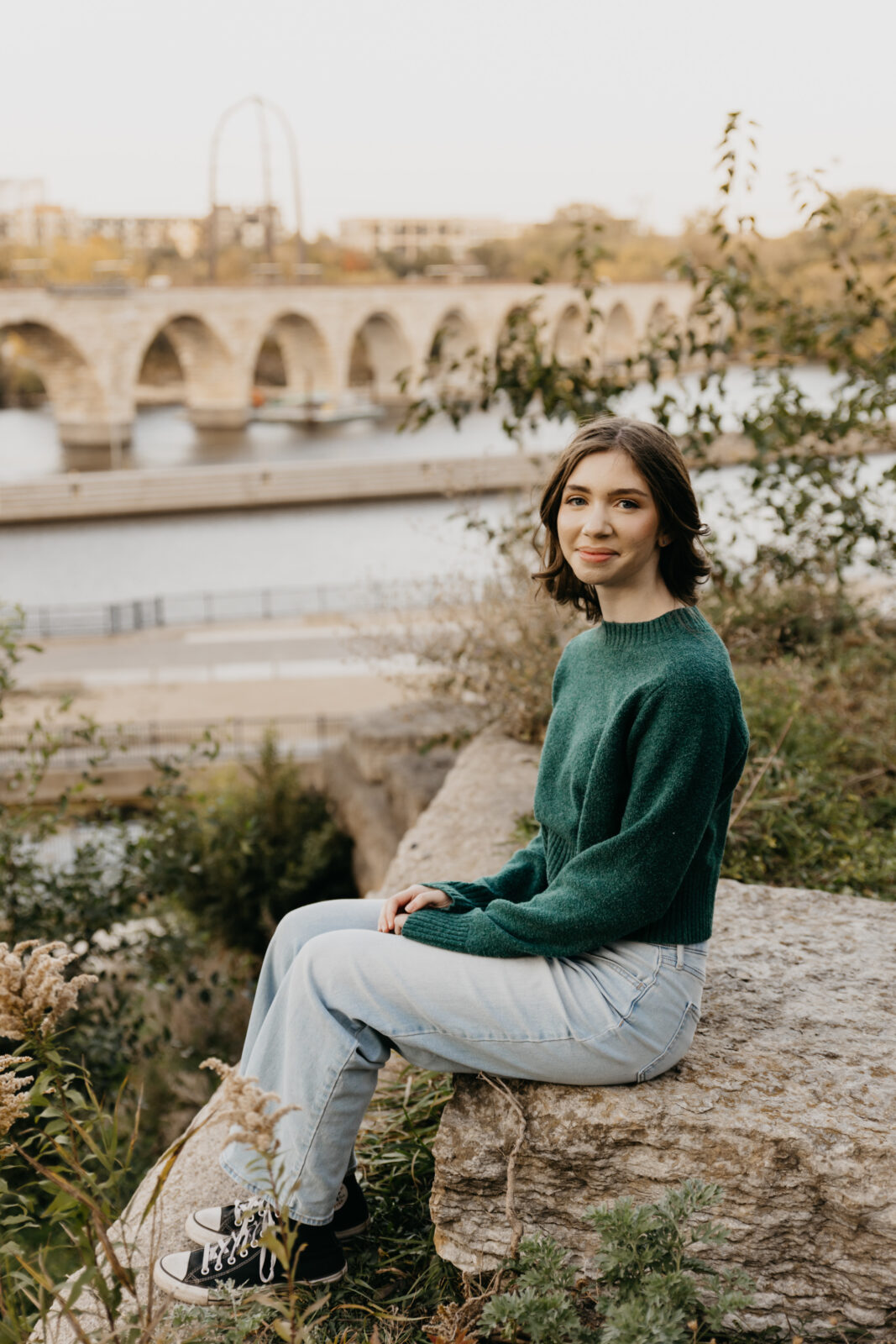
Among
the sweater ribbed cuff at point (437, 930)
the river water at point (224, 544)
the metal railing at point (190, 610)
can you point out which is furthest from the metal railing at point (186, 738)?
the sweater ribbed cuff at point (437, 930)

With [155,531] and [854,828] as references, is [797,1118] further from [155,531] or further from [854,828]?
[155,531]

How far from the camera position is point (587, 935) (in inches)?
66.1

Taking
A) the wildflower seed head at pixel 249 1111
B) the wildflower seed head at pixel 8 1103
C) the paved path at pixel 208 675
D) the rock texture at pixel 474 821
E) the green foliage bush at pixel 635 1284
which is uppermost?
the wildflower seed head at pixel 249 1111

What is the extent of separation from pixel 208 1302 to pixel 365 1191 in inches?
18.3

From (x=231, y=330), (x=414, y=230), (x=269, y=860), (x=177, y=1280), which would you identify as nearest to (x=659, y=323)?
(x=177, y=1280)

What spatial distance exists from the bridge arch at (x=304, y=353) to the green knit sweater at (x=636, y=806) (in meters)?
45.3

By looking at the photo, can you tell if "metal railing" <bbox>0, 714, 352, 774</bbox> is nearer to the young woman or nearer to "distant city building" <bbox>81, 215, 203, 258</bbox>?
the young woman

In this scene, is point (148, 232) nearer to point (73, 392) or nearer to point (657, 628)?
point (73, 392)

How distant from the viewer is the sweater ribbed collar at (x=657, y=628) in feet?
5.73

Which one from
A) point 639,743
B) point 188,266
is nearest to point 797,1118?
point 639,743

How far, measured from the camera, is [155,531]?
29.7 metres

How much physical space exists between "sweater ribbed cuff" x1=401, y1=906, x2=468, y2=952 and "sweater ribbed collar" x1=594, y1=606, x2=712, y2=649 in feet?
1.64

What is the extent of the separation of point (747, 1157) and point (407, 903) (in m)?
0.63

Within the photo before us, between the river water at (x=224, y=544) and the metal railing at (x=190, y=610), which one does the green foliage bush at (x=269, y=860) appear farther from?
the metal railing at (x=190, y=610)
